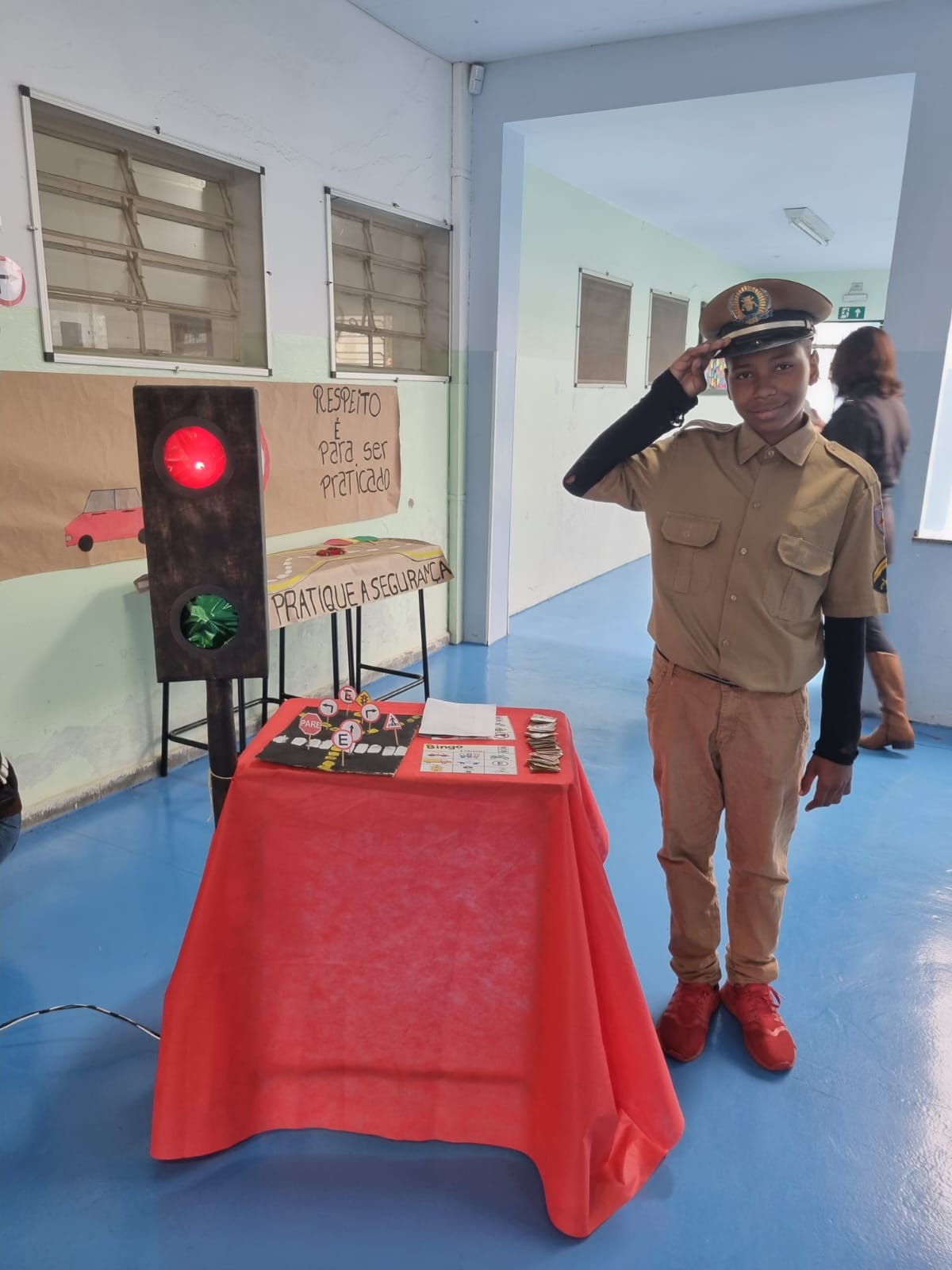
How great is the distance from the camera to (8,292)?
2.50 m

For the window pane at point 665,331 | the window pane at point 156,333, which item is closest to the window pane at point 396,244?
the window pane at point 156,333

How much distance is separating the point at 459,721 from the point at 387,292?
3278 mm

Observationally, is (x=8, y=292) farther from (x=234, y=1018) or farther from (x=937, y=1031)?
(x=937, y=1031)

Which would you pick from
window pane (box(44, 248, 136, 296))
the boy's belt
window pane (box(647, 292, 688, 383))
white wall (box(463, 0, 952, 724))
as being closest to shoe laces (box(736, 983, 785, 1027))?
the boy's belt

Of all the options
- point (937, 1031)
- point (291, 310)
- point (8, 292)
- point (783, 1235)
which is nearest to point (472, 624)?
point (291, 310)

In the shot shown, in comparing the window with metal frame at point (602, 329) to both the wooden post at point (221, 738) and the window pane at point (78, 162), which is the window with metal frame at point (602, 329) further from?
the wooden post at point (221, 738)

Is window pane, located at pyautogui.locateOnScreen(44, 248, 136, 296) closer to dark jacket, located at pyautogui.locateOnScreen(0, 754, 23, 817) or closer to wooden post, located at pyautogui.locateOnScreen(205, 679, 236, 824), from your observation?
dark jacket, located at pyautogui.locateOnScreen(0, 754, 23, 817)

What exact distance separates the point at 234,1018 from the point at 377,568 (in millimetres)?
2152

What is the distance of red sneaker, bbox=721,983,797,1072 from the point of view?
6.19 ft

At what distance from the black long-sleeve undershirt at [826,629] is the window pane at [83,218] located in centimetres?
197

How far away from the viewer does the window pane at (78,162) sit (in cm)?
261

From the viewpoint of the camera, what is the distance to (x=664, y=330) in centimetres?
779

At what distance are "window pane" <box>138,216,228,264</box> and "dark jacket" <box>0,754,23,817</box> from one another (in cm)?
185

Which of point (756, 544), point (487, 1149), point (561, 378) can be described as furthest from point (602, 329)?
point (487, 1149)
